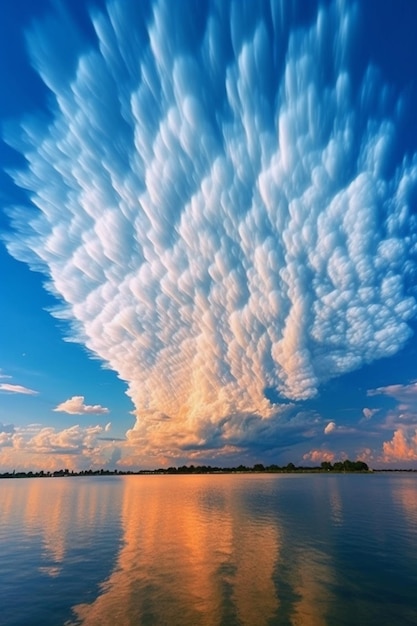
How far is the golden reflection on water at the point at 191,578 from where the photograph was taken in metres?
26.5

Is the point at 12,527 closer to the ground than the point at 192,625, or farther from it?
farther from it

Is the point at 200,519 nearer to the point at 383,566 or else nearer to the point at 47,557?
the point at 47,557

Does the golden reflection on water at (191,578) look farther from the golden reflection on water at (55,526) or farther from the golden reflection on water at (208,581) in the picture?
the golden reflection on water at (55,526)

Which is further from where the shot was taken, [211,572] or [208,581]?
[211,572]

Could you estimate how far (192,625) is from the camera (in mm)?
24547

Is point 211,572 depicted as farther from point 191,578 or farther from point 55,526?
point 55,526

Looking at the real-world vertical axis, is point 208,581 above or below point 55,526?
below

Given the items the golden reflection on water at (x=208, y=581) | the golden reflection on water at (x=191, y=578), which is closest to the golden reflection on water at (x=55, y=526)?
the golden reflection on water at (x=191, y=578)

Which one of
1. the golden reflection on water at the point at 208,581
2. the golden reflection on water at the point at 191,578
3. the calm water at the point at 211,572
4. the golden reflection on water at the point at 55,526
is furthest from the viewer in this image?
the golden reflection on water at the point at 55,526

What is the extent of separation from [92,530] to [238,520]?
24670 millimetres

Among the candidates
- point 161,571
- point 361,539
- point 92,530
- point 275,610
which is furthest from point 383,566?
point 92,530

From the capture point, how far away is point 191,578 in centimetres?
3453

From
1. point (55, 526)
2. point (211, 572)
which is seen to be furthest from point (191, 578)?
point (55, 526)

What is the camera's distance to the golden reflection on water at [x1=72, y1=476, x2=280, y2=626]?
86.9 ft
